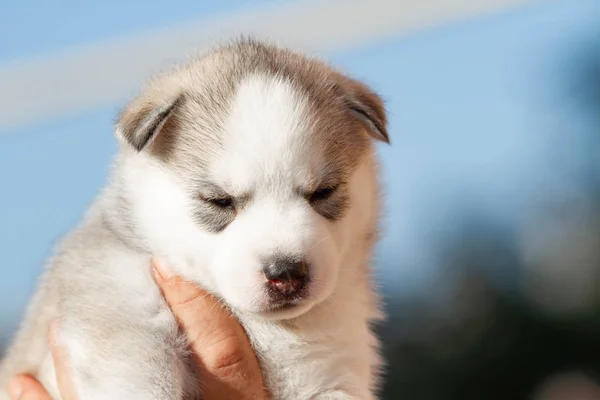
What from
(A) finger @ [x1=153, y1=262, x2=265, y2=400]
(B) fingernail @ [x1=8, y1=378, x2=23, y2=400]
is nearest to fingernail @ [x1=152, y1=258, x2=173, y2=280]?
(A) finger @ [x1=153, y1=262, x2=265, y2=400]

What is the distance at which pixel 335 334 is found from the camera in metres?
2.91

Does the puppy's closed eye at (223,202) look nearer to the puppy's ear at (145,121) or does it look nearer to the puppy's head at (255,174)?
the puppy's head at (255,174)

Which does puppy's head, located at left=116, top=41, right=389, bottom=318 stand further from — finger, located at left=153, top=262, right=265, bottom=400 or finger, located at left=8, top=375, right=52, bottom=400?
finger, located at left=8, top=375, right=52, bottom=400

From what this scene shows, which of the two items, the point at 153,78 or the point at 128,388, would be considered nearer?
the point at 128,388

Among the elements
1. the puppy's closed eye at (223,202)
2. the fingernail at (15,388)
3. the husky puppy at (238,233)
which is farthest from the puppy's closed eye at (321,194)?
the fingernail at (15,388)

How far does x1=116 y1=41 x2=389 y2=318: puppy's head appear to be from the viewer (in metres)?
2.58

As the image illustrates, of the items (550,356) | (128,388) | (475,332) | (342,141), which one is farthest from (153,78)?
(550,356)

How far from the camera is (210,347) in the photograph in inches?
109

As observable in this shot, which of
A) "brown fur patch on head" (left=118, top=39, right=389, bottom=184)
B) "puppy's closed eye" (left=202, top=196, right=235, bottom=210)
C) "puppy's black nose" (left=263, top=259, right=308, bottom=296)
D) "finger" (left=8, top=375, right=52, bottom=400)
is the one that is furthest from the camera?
"finger" (left=8, top=375, right=52, bottom=400)

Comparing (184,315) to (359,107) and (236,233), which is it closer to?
(236,233)

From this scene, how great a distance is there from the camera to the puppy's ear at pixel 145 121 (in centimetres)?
277

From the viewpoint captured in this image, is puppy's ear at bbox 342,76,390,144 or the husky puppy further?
puppy's ear at bbox 342,76,390,144

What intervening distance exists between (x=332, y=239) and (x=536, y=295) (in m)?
8.80

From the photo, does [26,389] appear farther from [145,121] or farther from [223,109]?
[223,109]
